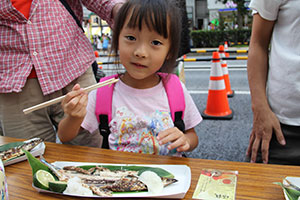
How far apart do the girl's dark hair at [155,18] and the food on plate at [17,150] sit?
0.57m

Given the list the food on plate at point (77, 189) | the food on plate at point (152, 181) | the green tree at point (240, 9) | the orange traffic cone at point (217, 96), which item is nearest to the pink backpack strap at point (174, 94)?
the food on plate at point (152, 181)

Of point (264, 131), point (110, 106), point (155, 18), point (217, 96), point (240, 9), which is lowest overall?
point (217, 96)

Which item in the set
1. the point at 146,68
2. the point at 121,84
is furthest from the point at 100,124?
the point at 146,68

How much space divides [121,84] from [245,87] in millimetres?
4398

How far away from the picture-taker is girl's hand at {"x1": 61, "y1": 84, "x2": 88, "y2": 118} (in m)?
0.95

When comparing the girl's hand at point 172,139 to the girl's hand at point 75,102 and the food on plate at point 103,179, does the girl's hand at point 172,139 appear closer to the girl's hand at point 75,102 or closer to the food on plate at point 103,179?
the food on plate at point 103,179

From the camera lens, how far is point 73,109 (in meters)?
0.99

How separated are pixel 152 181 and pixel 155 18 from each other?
2.17 feet

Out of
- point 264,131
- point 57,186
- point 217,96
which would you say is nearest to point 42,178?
point 57,186

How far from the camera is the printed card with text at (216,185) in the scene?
28.4 inches

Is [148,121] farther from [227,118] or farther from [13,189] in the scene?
[227,118]

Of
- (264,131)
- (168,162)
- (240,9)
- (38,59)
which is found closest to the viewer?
(168,162)

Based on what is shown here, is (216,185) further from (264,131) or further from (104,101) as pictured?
(104,101)

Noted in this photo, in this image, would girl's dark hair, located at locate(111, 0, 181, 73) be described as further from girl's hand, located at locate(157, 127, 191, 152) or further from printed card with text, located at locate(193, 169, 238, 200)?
printed card with text, located at locate(193, 169, 238, 200)
